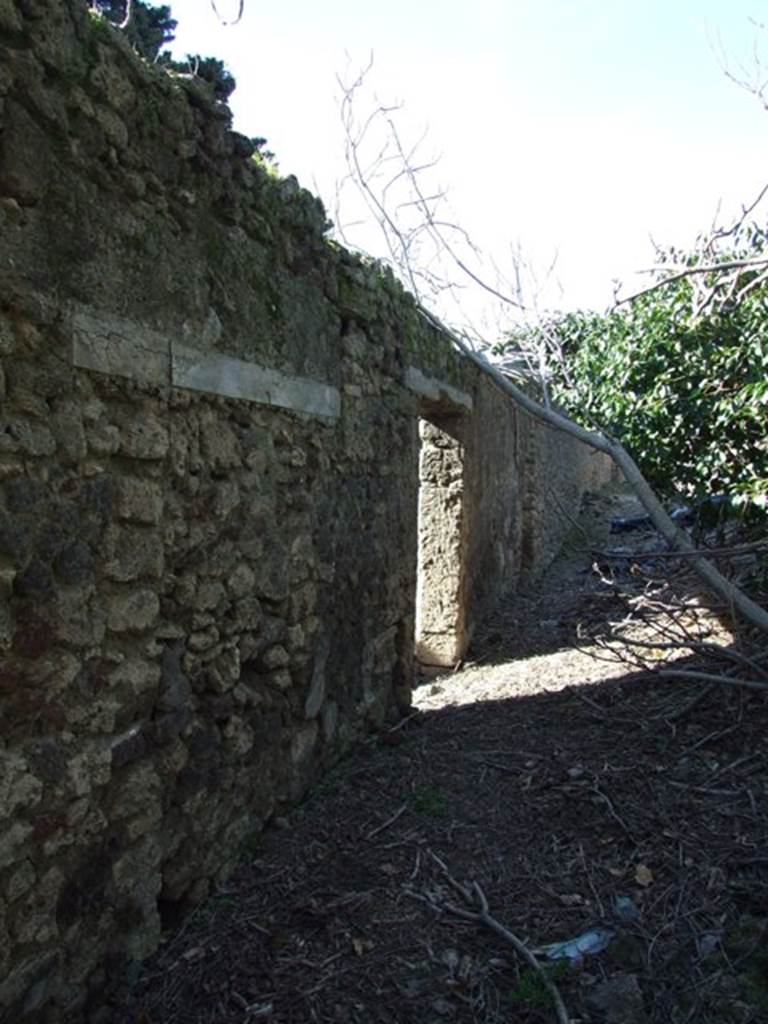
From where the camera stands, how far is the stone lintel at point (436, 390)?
463cm

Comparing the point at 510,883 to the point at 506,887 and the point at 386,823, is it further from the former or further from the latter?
the point at 386,823

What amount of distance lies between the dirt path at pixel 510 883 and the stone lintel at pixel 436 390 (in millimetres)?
1870

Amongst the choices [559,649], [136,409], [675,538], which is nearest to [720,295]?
[675,538]

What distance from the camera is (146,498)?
2205 mm

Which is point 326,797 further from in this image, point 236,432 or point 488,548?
point 488,548

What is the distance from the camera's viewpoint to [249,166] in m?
2.79

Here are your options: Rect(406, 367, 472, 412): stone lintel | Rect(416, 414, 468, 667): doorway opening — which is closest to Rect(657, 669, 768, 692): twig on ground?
Rect(406, 367, 472, 412): stone lintel

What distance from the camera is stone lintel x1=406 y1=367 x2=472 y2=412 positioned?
4.63 metres

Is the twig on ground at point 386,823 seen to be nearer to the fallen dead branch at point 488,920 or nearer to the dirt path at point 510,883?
the dirt path at point 510,883

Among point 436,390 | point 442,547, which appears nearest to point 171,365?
point 436,390

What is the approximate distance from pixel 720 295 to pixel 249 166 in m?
3.76

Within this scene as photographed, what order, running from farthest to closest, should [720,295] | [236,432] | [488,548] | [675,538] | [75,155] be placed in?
[488,548] → [720,295] → [675,538] → [236,432] → [75,155]

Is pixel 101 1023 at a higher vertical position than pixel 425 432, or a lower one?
lower

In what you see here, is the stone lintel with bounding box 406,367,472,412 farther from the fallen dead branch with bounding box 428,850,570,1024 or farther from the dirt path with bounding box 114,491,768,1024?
the fallen dead branch with bounding box 428,850,570,1024
